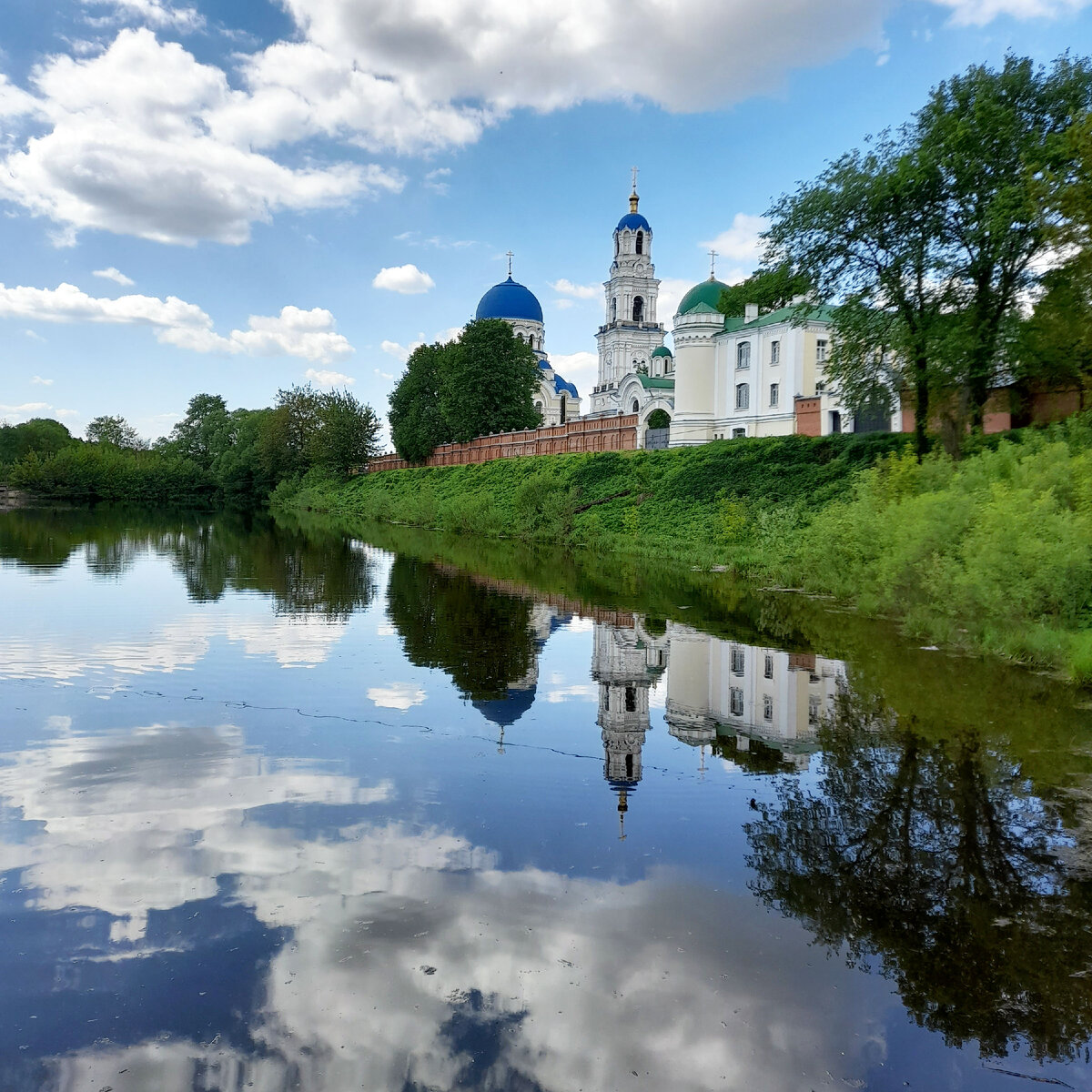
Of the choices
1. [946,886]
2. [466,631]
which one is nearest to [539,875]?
[946,886]

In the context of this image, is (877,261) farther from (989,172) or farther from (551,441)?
(551,441)

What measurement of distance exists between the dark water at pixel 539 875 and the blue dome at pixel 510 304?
7452cm

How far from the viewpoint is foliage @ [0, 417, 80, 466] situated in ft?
355

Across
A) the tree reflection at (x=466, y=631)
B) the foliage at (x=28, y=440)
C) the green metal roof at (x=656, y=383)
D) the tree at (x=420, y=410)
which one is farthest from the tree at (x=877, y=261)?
the foliage at (x=28, y=440)

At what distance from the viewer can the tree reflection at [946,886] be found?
492 centimetres

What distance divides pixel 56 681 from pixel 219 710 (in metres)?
2.79

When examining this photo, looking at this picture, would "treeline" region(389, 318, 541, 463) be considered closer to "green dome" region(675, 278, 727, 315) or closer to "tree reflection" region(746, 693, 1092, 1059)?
"green dome" region(675, 278, 727, 315)

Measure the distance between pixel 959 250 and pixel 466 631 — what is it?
57.7ft

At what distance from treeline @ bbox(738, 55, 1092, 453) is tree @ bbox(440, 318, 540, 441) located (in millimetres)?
36740

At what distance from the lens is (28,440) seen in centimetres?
11125

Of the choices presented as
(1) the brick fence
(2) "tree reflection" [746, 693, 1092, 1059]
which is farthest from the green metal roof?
(2) "tree reflection" [746, 693, 1092, 1059]

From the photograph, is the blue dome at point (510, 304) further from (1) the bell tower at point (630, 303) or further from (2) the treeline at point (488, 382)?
(2) the treeline at point (488, 382)

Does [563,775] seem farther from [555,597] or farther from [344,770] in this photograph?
[555,597]

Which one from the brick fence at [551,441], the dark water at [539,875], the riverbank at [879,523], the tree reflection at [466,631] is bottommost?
the dark water at [539,875]
